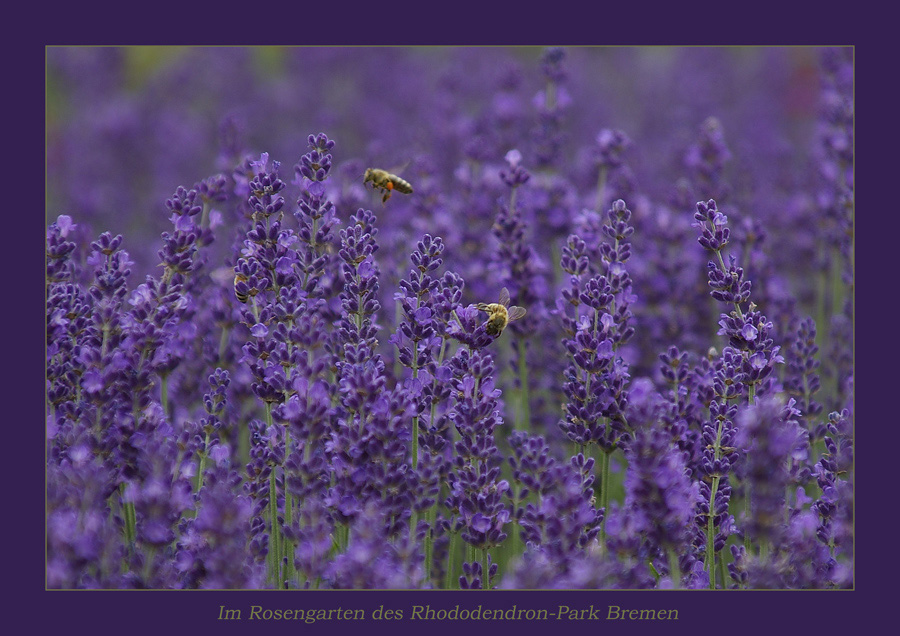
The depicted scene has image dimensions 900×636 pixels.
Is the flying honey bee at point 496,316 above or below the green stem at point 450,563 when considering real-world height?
above

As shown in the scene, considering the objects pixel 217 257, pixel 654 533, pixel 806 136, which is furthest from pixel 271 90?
pixel 654 533

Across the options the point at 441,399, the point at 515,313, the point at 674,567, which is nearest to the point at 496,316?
the point at 515,313

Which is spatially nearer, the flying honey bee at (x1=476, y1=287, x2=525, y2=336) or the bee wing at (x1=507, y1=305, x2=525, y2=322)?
the flying honey bee at (x1=476, y1=287, x2=525, y2=336)

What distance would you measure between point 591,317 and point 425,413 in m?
0.74

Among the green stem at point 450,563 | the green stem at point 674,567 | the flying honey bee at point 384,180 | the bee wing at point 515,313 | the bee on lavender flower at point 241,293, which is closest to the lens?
the green stem at point 674,567

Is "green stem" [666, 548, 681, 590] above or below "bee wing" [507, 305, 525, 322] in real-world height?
below

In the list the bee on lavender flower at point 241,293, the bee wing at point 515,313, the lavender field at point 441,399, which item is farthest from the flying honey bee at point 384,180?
the bee on lavender flower at point 241,293

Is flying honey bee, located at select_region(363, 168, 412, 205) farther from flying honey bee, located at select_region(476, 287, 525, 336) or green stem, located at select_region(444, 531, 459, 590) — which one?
green stem, located at select_region(444, 531, 459, 590)


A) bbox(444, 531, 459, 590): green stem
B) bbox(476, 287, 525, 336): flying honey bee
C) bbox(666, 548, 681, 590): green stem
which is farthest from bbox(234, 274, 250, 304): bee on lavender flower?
bbox(666, 548, 681, 590): green stem

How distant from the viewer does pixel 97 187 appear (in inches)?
252

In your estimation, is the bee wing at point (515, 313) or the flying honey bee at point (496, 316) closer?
the flying honey bee at point (496, 316)

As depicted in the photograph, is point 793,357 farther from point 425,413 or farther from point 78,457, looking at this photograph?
point 78,457

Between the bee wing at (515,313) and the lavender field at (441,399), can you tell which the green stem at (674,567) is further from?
the bee wing at (515,313)

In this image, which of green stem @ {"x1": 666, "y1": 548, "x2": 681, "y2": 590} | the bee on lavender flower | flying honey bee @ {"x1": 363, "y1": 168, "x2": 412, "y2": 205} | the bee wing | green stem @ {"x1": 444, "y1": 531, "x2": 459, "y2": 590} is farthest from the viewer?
flying honey bee @ {"x1": 363, "y1": 168, "x2": 412, "y2": 205}
